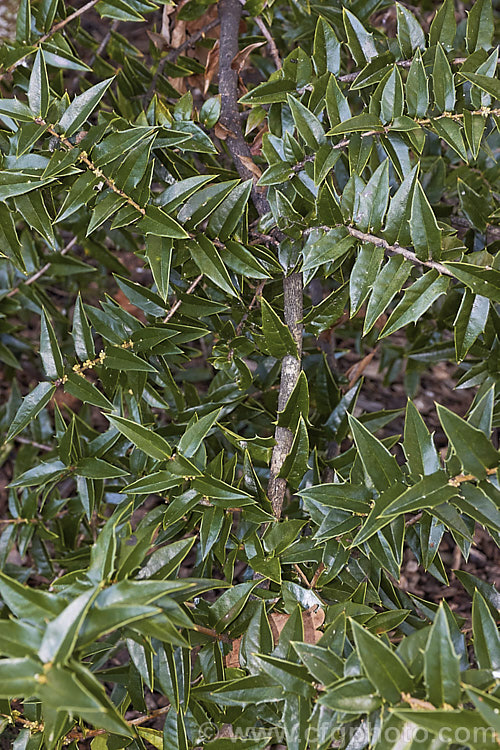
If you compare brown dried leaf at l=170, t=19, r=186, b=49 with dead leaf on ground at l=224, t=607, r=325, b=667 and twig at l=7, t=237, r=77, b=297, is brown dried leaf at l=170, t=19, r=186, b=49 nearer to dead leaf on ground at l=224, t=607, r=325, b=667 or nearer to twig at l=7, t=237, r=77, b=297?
twig at l=7, t=237, r=77, b=297

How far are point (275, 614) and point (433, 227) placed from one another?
2.06 feet

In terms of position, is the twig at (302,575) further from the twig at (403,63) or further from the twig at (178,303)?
the twig at (403,63)

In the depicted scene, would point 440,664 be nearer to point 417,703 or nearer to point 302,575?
point 417,703

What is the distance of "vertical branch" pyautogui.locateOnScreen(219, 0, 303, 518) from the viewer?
102cm

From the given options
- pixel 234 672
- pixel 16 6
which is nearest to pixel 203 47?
pixel 16 6

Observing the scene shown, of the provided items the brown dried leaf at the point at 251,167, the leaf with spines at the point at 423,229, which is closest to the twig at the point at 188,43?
the brown dried leaf at the point at 251,167

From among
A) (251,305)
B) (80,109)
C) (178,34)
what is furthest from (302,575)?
(178,34)

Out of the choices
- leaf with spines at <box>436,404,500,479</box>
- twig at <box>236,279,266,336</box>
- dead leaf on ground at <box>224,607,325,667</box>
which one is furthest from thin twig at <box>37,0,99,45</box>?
dead leaf on ground at <box>224,607,325,667</box>

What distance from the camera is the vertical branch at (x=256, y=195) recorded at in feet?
3.33

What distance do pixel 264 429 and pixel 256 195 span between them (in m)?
0.47

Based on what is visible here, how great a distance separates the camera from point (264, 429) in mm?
1315

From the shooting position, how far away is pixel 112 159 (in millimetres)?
886

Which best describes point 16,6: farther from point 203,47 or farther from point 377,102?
point 377,102

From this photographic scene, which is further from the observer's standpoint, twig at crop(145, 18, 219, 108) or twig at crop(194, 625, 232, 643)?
twig at crop(145, 18, 219, 108)
